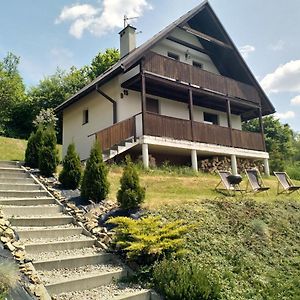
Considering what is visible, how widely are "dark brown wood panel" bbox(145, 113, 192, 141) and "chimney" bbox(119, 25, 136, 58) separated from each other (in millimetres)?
6516

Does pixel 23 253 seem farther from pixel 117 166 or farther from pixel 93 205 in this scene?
pixel 117 166

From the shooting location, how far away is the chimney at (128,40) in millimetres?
19719

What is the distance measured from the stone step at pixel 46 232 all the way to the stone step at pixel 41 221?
0.72ft

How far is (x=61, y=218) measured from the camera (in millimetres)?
7352

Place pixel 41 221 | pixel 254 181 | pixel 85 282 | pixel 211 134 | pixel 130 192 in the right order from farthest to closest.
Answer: pixel 211 134
pixel 254 181
pixel 130 192
pixel 41 221
pixel 85 282

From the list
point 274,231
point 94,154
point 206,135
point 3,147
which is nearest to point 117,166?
point 94,154

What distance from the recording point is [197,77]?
55.5 feet

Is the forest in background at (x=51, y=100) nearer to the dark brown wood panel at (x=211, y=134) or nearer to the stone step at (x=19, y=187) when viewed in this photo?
the dark brown wood panel at (x=211, y=134)

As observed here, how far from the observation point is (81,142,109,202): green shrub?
8.47 metres

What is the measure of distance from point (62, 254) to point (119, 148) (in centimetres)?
789

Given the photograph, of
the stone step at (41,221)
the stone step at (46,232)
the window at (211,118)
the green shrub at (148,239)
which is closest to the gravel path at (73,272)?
the green shrub at (148,239)

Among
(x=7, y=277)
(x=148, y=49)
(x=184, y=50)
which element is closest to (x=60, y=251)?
(x=7, y=277)

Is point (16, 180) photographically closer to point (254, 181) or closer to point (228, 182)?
point (228, 182)

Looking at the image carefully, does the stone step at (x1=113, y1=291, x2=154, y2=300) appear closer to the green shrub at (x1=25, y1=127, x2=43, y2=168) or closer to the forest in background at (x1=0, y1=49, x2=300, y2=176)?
the green shrub at (x1=25, y1=127, x2=43, y2=168)
